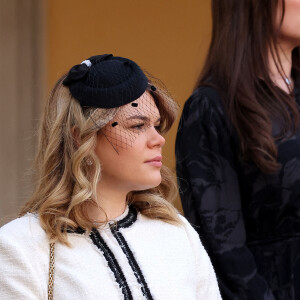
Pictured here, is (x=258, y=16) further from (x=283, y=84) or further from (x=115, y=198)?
(x=115, y=198)

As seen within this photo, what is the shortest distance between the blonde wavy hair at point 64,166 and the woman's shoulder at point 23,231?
2cm

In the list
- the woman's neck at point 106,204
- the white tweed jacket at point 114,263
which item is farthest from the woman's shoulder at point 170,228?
the woman's neck at point 106,204

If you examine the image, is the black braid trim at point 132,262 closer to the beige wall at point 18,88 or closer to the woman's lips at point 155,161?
the woman's lips at point 155,161

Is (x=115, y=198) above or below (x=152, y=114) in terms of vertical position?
below

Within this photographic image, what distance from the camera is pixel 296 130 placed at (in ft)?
11.7

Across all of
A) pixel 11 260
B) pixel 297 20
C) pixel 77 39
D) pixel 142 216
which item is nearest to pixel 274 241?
pixel 142 216

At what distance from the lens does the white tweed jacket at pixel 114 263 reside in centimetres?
288

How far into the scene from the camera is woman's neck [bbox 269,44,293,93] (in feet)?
12.1

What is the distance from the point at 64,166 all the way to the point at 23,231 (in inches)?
10.3

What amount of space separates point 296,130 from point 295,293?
0.60 meters

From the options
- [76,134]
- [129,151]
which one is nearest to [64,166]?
[76,134]

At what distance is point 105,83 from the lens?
305 cm

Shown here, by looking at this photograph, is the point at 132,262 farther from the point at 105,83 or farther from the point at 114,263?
the point at 105,83

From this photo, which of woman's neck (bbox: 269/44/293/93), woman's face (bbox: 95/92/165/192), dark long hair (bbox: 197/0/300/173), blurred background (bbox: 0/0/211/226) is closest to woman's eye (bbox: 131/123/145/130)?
woman's face (bbox: 95/92/165/192)
